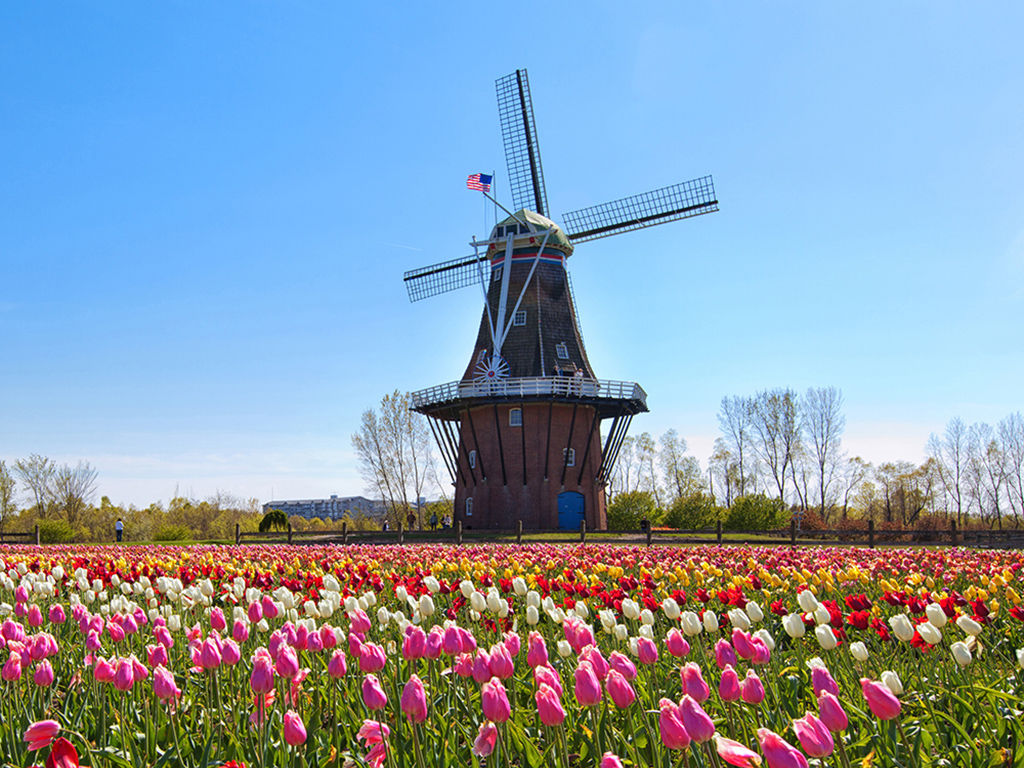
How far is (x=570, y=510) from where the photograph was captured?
3114cm

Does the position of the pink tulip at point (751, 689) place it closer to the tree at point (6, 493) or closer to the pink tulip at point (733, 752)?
the pink tulip at point (733, 752)

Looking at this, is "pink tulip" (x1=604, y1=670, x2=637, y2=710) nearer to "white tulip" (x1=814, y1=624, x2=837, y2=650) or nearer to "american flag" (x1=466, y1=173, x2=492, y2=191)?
"white tulip" (x1=814, y1=624, x2=837, y2=650)

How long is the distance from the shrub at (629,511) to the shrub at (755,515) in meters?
3.70

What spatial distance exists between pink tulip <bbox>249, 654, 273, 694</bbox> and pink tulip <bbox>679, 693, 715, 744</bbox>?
1.38m

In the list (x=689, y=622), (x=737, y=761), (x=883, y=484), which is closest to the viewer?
(x=737, y=761)

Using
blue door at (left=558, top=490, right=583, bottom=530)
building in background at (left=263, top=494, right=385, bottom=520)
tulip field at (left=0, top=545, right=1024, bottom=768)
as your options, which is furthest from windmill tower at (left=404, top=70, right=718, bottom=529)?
building in background at (left=263, top=494, right=385, bottom=520)

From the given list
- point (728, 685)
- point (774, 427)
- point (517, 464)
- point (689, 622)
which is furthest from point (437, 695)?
point (774, 427)

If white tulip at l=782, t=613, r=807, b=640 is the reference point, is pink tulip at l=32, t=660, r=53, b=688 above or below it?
below

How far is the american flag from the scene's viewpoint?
3112 cm

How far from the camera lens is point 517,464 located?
1216 inches

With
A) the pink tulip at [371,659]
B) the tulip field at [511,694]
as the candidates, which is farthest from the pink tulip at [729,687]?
the pink tulip at [371,659]

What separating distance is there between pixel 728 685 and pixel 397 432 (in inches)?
1769

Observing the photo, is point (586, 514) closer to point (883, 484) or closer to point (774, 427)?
point (774, 427)

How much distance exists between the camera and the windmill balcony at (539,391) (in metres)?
30.1
